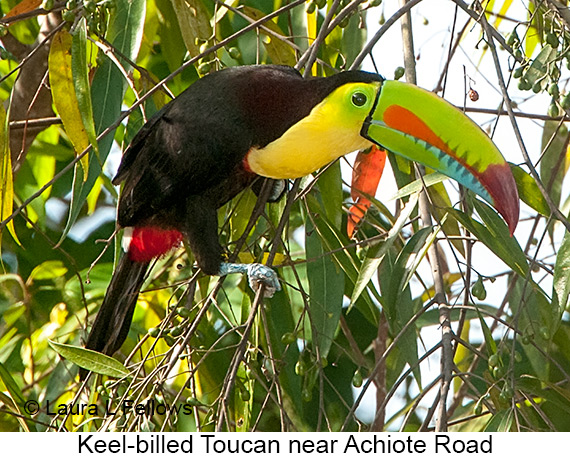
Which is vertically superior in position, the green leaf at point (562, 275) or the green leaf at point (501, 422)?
the green leaf at point (562, 275)

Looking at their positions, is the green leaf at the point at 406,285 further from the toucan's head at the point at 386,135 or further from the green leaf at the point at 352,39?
the green leaf at the point at 352,39

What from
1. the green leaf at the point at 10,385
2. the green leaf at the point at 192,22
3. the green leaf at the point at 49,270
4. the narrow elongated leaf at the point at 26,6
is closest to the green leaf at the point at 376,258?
the green leaf at the point at 192,22

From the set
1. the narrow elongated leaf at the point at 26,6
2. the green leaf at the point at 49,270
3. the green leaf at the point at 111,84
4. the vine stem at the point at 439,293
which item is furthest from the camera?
the green leaf at the point at 49,270

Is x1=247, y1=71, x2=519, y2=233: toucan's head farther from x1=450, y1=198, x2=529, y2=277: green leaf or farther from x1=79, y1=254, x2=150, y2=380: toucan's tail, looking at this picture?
x1=79, y1=254, x2=150, y2=380: toucan's tail

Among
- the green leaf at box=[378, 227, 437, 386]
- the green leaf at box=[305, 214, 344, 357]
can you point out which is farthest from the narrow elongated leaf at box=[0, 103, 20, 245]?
the green leaf at box=[378, 227, 437, 386]

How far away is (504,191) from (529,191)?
21 cm

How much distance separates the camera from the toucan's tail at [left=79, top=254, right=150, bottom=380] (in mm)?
1812

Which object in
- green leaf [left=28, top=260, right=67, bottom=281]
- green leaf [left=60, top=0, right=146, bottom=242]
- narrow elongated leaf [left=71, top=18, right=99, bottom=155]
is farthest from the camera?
green leaf [left=28, top=260, right=67, bottom=281]

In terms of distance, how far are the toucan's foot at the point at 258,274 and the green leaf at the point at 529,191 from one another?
0.47 m

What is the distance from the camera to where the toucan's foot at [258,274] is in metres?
1.55

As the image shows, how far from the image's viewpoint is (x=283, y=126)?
5.44 ft

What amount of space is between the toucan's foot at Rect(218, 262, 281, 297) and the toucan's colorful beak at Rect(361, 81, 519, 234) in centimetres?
30

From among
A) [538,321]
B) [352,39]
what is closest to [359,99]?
[352,39]
